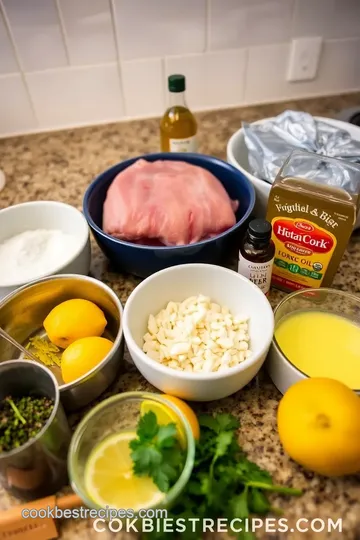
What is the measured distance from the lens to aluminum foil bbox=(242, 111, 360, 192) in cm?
82

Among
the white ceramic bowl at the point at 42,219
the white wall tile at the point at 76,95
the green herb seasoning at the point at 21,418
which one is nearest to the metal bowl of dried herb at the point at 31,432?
the green herb seasoning at the point at 21,418

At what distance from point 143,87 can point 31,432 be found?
0.91 m

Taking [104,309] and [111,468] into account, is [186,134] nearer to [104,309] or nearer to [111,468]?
[104,309]

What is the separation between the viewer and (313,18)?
3.52ft

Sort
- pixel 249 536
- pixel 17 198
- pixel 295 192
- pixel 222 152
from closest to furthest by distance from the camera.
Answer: pixel 249 536 → pixel 295 192 → pixel 17 198 → pixel 222 152

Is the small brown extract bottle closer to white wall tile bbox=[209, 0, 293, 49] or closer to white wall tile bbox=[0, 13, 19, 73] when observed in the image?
white wall tile bbox=[209, 0, 293, 49]

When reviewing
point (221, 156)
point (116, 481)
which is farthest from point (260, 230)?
point (221, 156)

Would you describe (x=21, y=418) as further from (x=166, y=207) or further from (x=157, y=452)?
(x=166, y=207)

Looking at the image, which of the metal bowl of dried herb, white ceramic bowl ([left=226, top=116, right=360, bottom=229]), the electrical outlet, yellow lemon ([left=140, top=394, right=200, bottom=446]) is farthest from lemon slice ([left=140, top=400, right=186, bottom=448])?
the electrical outlet

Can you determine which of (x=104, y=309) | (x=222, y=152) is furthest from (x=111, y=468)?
(x=222, y=152)

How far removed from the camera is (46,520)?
0.52 meters

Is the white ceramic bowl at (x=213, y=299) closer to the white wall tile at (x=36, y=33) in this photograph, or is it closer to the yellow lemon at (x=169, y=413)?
the yellow lemon at (x=169, y=413)

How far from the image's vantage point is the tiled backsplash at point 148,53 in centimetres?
99

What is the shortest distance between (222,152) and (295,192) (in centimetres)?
49
